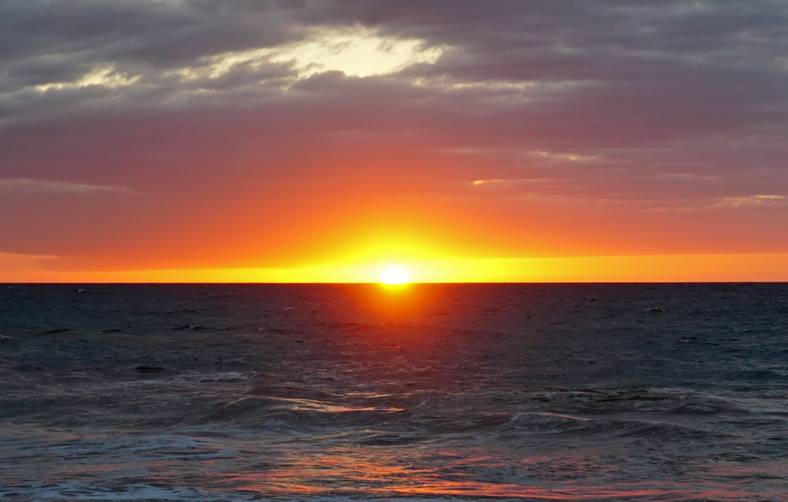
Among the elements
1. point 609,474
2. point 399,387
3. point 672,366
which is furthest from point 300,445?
point 672,366

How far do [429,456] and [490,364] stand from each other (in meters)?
26.3

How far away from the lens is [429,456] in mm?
21953

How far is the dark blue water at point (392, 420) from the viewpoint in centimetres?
1845

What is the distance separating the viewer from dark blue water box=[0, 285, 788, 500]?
18453 millimetres

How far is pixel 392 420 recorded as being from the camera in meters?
28.3

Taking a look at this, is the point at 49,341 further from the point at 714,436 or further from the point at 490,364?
the point at 714,436

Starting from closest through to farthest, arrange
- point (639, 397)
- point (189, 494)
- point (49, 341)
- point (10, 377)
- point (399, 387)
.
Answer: point (189, 494), point (639, 397), point (399, 387), point (10, 377), point (49, 341)

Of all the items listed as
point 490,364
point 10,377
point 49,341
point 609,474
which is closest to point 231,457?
point 609,474

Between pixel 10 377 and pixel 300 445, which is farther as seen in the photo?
pixel 10 377

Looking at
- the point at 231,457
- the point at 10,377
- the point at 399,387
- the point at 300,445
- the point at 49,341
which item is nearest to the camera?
the point at 231,457

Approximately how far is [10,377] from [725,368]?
34.6 metres

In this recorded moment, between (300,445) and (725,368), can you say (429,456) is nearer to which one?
(300,445)

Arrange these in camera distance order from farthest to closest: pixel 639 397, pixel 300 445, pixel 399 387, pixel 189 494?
pixel 399 387
pixel 639 397
pixel 300 445
pixel 189 494

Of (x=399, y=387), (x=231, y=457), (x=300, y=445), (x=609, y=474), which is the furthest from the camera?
(x=399, y=387)
